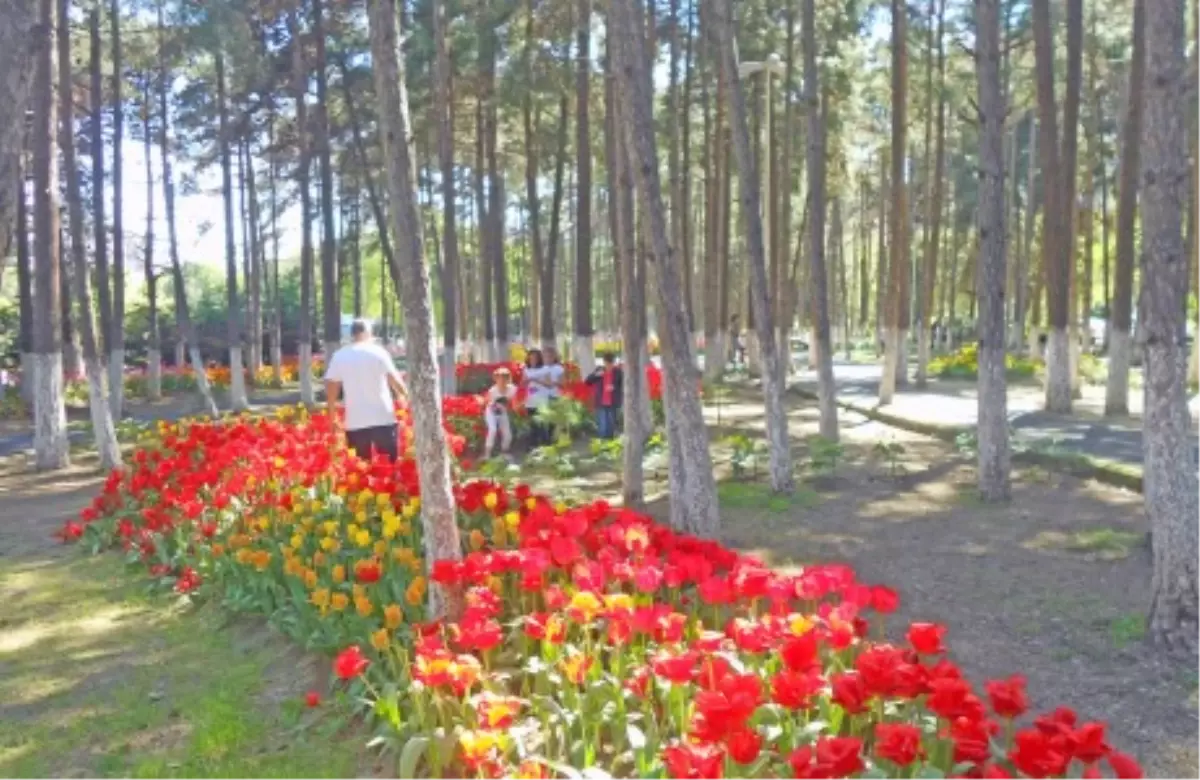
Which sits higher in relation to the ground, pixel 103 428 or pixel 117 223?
pixel 117 223

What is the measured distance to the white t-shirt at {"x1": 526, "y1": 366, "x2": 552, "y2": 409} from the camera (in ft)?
50.3

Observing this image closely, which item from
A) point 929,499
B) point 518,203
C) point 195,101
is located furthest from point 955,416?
point 518,203

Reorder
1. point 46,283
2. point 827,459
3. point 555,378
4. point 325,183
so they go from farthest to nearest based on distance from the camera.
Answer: point 325,183, point 555,378, point 46,283, point 827,459

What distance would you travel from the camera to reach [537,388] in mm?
15656

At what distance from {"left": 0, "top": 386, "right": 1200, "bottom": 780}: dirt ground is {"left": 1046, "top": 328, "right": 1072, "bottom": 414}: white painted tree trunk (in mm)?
7246

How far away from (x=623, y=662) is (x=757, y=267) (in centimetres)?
655

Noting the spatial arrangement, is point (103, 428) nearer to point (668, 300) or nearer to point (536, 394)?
point (536, 394)

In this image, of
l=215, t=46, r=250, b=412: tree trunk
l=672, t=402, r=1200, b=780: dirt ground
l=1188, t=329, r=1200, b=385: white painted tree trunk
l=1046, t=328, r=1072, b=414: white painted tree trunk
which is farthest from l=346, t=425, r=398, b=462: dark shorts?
l=1188, t=329, r=1200, b=385: white painted tree trunk

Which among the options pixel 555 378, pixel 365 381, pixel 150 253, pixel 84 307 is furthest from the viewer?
pixel 150 253

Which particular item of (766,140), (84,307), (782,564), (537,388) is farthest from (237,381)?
(782,564)

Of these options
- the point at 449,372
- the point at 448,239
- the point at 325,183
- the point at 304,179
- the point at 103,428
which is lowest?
the point at 103,428

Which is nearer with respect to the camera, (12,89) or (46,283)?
(12,89)

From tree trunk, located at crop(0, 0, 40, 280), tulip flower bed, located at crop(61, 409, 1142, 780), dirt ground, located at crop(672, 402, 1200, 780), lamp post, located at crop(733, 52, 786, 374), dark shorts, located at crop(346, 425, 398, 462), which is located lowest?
dirt ground, located at crop(672, 402, 1200, 780)

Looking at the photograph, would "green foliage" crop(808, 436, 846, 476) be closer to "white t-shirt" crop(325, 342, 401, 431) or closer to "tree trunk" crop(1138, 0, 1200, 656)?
"white t-shirt" crop(325, 342, 401, 431)
